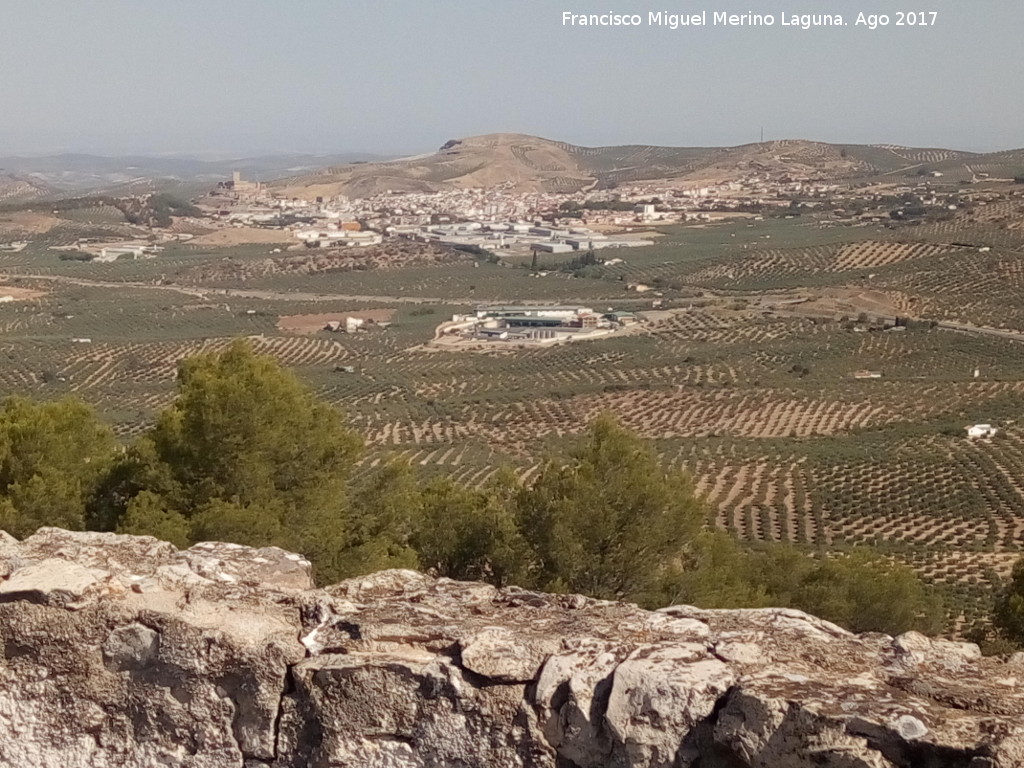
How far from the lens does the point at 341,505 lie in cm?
1405

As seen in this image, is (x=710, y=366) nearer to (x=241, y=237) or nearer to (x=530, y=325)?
(x=530, y=325)

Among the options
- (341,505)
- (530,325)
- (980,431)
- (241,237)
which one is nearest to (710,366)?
(530,325)

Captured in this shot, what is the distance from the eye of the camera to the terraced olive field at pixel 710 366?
36094mm

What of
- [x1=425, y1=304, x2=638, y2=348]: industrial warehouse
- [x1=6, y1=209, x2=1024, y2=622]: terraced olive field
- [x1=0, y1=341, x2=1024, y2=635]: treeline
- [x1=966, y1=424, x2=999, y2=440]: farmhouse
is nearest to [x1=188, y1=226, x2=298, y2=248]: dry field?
[x1=6, y1=209, x2=1024, y2=622]: terraced olive field

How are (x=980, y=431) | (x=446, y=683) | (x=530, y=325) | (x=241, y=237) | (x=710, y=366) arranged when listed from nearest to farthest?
1. (x=446, y=683)
2. (x=980, y=431)
3. (x=710, y=366)
4. (x=530, y=325)
5. (x=241, y=237)

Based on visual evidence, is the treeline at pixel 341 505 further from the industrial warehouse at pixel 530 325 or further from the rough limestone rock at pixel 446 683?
the industrial warehouse at pixel 530 325

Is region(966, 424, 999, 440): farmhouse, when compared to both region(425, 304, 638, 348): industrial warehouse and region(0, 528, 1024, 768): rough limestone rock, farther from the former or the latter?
region(0, 528, 1024, 768): rough limestone rock

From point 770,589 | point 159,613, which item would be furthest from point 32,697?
point 770,589

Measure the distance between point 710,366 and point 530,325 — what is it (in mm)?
21700

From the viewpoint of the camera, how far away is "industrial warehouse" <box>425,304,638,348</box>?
79.2m

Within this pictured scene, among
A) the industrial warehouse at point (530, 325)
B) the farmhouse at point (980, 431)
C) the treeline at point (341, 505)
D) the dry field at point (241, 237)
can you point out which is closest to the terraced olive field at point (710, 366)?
the farmhouse at point (980, 431)

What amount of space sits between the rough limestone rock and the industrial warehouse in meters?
69.7

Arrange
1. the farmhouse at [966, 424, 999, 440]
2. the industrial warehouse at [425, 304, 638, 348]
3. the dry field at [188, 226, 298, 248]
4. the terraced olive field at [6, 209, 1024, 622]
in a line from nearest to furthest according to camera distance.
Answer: the terraced olive field at [6, 209, 1024, 622] < the farmhouse at [966, 424, 999, 440] < the industrial warehouse at [425, 304, 638, 348] < the dry field at [188, 226, 298, 248]

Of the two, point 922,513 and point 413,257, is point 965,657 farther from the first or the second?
point 413,257
